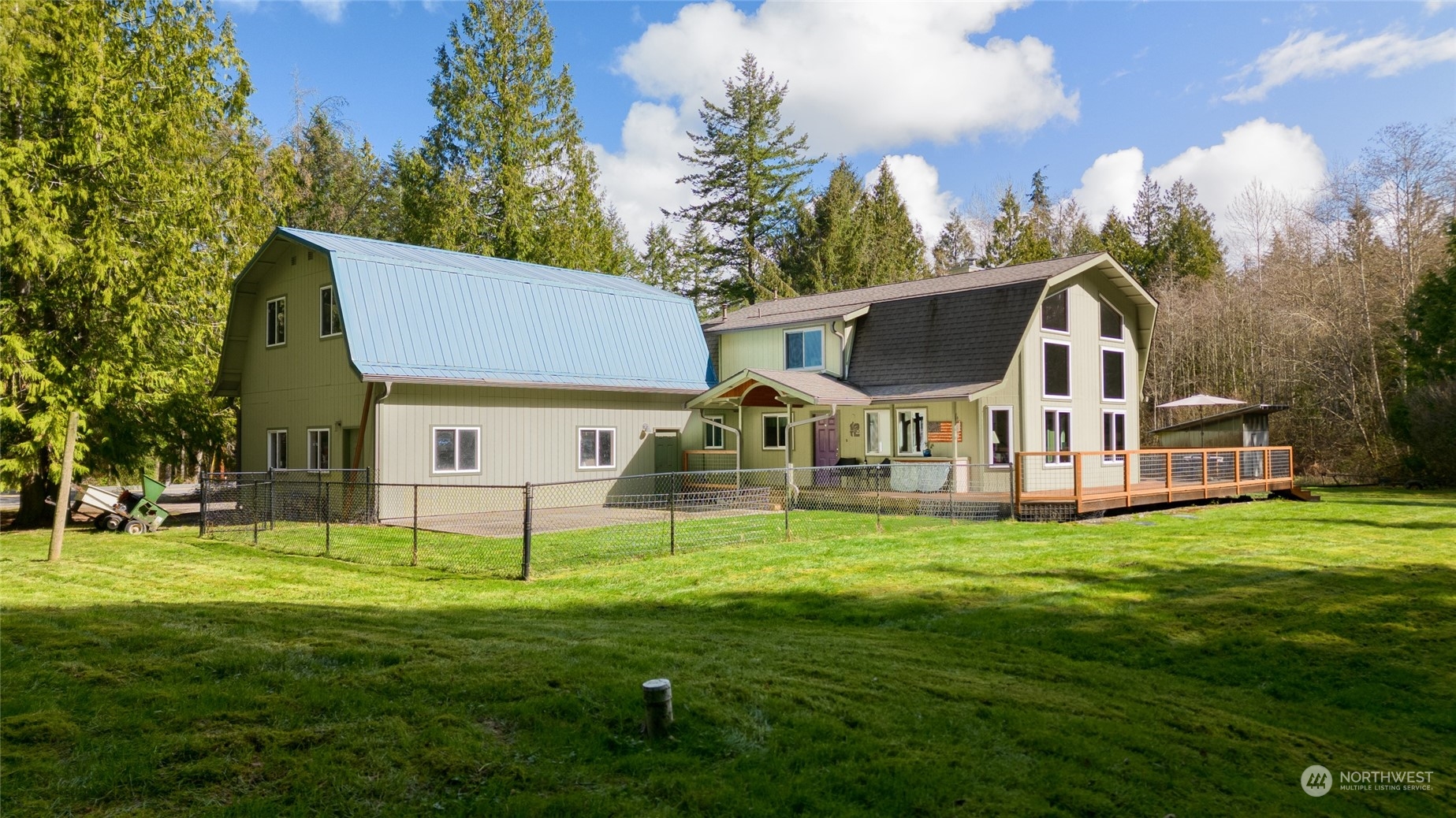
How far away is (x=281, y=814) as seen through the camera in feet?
11.9

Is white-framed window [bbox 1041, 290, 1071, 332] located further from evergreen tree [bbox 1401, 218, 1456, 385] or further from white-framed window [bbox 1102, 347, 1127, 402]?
evergreen tree [bbox 1401, 218, 1456, 385]

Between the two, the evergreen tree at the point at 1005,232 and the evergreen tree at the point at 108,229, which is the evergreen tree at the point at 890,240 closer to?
the evergreen tree at the point at 1005,232

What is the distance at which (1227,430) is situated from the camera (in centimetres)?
2648

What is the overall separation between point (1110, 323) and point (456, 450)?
57.2ft

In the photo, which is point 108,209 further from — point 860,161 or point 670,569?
point 860,161

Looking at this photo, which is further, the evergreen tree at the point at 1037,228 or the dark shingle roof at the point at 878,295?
the evergreen tree at the point at 1037,228

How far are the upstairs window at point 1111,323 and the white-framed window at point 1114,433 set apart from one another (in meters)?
2.13

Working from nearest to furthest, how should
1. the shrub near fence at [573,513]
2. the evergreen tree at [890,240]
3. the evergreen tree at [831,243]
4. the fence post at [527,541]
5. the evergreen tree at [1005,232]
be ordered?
the fence post at [527,541] < the shrub near fence at [573,513] < the evergreen tree at [831,243] < the evergreen tree at [890,240] < the evergreen tree at [1005,232]

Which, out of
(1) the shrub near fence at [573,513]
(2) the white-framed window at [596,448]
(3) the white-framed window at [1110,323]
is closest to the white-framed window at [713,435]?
(1) the shrub near fence at [573,513]

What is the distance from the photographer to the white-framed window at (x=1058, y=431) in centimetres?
2198

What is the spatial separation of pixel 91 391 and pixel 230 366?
4.85m

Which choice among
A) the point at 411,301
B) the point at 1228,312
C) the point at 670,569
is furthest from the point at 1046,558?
the point at 1228,312

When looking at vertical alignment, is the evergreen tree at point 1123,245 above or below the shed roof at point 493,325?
above

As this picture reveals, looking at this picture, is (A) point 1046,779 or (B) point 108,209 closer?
(A) point 1046,779
